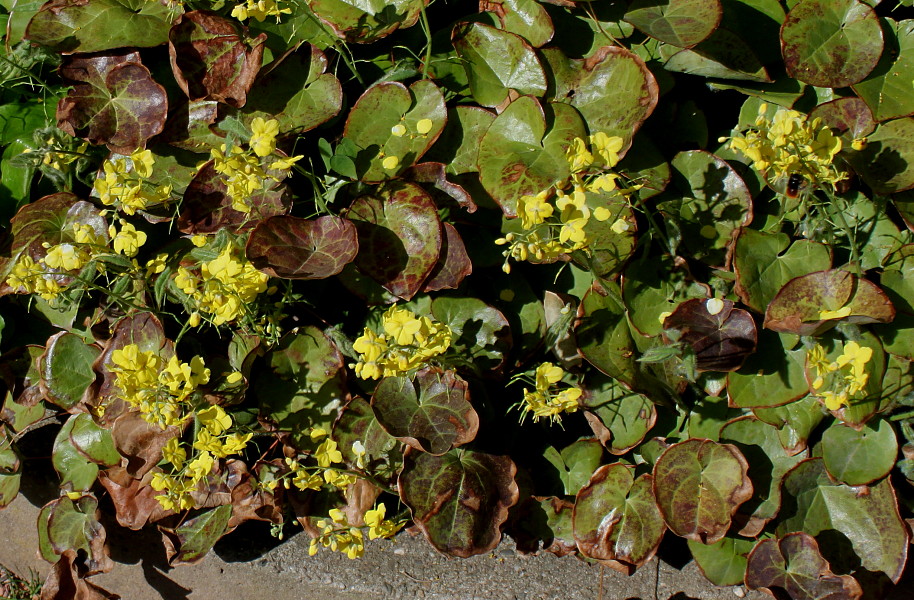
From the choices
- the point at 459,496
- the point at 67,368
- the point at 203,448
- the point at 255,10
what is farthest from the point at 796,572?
the point at 67,368

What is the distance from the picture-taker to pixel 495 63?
1.59 m

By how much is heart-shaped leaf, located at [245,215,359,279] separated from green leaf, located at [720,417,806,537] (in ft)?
3.20

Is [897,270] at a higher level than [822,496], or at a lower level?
higher

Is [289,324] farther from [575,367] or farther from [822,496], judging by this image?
[822,496]

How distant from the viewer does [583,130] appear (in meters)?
1.53

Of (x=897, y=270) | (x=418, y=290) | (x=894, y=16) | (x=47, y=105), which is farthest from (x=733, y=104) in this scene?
(x=47, y=105)

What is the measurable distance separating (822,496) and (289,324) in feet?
4.49

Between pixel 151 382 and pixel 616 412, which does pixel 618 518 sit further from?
pixel 151 382

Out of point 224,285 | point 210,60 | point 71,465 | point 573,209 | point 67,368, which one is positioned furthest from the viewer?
point 71,465

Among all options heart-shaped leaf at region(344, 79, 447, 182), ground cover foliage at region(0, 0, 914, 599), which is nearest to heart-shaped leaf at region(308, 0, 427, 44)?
ground cover foliage at region(0, 0, 914, 599)

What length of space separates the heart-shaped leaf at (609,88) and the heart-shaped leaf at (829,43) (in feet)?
0.98

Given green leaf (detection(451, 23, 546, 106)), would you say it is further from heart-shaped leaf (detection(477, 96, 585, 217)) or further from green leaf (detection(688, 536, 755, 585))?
green leaf (detection(688, 536, 755, 585))

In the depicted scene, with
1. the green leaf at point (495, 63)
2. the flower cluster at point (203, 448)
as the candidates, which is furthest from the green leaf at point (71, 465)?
the green leaf at point (495, 63)

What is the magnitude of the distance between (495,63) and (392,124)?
0.87 ft
